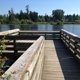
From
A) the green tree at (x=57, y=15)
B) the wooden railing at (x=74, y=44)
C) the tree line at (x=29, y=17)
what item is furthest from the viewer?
the green tree at (x=57, y=15)

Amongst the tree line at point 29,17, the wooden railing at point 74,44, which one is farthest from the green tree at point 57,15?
the wooden railing at point 74,44

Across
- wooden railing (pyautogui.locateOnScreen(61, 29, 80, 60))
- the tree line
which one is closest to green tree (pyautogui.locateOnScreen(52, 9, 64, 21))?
the tree line

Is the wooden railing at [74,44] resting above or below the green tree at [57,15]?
below

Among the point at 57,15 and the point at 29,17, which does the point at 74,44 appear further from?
the point at 57,15

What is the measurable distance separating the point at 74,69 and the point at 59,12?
430 feet

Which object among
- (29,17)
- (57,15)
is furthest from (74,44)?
(57,15)

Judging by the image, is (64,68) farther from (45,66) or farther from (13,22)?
(13,22)

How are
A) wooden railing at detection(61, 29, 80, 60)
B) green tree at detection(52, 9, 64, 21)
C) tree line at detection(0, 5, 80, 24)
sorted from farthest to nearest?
green tree at detection(52, 9, 64, 21), tree line at detection(0, 5, 80, 24), wooden railing at detection(61, 29, 80, 60)

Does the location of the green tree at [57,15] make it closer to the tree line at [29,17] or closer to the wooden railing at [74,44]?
the tree line at [29,17]

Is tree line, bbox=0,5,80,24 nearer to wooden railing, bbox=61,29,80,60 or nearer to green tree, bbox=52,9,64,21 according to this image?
green tree, bbox=52,9,64,21

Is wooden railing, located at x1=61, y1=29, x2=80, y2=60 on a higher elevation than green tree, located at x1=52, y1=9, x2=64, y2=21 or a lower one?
lower

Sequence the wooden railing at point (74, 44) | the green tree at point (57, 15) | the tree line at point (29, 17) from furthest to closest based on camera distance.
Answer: the green tree at point (57, 15) → the tree line at point (29, 17) → the wooden railing at point (74, 44)

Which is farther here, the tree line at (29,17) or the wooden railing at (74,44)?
the tree line at (29,17)

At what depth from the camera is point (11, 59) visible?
650 cm
